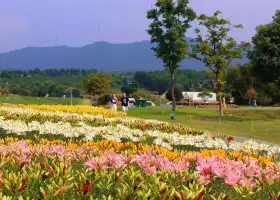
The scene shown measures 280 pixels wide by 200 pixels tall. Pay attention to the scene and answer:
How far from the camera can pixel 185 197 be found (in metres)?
4.53

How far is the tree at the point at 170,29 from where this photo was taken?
43812 millimetres

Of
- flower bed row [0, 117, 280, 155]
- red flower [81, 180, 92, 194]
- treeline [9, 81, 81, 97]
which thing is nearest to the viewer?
red flower [81, 180, 92, 194]

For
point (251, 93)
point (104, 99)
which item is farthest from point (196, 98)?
point (104, 99)

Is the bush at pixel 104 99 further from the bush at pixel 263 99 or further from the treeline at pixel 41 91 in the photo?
the treeline at pixel 41 91

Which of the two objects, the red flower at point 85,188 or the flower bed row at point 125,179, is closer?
the red flower at point 85,188

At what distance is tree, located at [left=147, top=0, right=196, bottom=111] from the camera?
4381 cm

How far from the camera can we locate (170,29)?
44500 millimetres

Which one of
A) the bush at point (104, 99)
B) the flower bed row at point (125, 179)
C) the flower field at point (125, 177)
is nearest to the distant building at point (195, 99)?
the bush at point (104, 99)

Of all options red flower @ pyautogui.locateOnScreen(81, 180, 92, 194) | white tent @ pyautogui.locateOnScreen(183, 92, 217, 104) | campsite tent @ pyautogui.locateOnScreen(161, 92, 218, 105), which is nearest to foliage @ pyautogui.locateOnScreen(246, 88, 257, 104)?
campsite tent @ pyautogui.locateOnScreen(161, 92, 218, 105)

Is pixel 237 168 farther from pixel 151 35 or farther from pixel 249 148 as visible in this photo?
pixel 151 35

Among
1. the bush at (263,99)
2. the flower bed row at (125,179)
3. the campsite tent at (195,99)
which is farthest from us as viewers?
the campsite tent at (195,99)

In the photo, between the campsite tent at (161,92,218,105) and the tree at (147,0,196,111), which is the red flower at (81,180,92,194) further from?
the campsite tent at (161,92,218,105)

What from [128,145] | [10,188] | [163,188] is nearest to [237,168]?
[163,188]

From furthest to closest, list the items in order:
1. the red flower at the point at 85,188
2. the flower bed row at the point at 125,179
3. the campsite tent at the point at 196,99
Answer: the campsite tent at the point at 196,99 → the flower bed row at the point at 125,179 → the red flower at the point at 85,188
